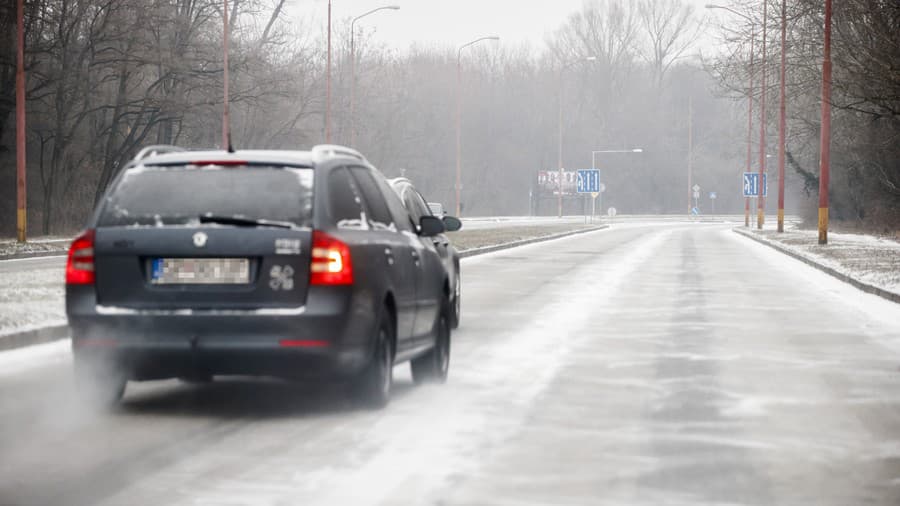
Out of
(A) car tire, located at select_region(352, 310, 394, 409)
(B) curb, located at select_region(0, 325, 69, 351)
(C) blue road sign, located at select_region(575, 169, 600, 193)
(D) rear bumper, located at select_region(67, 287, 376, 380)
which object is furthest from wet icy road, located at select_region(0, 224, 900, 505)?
(C) blue road sign, located at select_region(575, 169, 600, 193)

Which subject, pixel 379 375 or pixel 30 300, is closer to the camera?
pixel 379 375

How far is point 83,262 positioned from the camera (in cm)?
887

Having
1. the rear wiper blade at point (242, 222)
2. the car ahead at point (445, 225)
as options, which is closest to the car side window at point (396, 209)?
the rear wiper blade at point (242, 222)

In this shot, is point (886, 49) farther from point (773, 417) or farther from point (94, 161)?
point (94, 161)

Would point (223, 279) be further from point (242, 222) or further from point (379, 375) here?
point (379, 375)

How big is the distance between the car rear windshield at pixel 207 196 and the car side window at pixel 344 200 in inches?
7.5

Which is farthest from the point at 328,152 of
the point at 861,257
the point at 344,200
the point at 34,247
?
the point at 34,247

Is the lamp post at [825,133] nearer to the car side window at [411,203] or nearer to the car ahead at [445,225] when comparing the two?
the car ahead at [445,225]

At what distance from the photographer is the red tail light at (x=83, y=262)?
29.0 feet

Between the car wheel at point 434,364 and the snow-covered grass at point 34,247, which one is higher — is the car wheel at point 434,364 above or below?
above

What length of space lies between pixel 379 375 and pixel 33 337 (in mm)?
5755

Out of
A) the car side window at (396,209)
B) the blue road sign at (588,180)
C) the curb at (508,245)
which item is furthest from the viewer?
the blue road sign at (588,180)

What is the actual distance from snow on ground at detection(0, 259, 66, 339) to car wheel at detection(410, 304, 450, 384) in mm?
4453

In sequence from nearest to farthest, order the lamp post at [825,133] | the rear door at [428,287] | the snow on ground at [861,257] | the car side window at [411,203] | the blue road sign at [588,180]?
1. the rear door at [428,287]
2. the car side window at [411,203]
3. the snow on ground at [861,257]
4. the lamp post at [825,133]
5. the blue road sign at [588,180]
